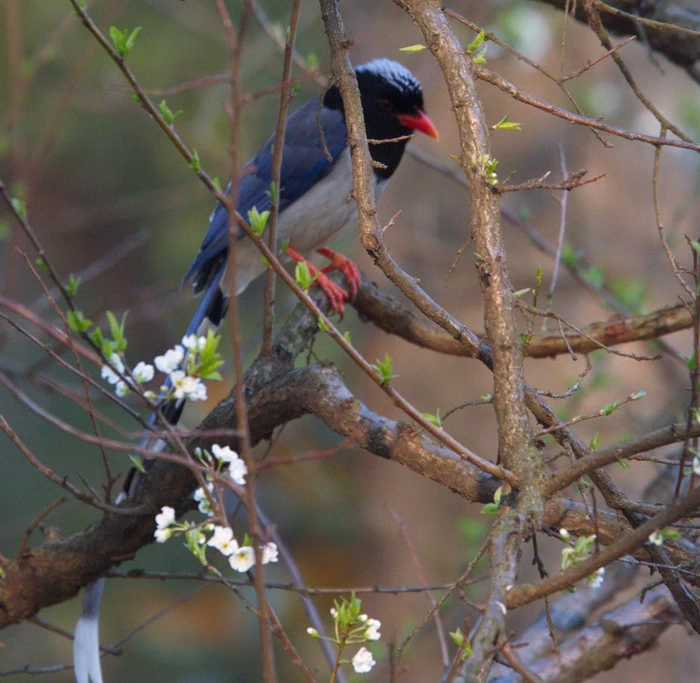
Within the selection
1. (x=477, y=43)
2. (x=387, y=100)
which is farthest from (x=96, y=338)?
→ (x=387, y=100)

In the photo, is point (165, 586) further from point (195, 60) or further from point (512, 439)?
point (512, 439)

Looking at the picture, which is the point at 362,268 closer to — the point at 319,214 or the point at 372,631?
the point at 319,214

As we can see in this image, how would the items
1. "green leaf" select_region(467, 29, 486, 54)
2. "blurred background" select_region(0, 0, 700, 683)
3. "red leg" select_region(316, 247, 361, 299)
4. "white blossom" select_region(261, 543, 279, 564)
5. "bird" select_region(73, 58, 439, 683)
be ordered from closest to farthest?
"white blossom" select_region(261, 543, 279, 564)
"green leaf" select_region(467, 29, 486, 54)
"red leg" select_region(316, 247, 361, 299)
"bird" select_region(73, 58, 439, 683)
"blurred background" select_region(0, 0, 700, 683)

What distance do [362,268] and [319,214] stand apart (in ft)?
9.04

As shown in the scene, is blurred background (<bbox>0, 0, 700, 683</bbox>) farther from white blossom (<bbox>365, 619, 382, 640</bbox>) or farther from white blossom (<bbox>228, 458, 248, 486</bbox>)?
white blossom (<bbox>228, 458, 248, 486</bbox>)

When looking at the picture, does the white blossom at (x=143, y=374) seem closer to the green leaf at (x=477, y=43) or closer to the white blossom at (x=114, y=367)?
the white blossom at (x=114, y=367)

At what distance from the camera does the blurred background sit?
19.8ft

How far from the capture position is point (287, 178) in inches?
164

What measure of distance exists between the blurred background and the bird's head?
1.28 m

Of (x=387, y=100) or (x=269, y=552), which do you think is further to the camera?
(x=387, y=100)

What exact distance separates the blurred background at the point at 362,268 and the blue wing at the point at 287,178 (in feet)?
5.05

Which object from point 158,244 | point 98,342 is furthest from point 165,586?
point 98,342

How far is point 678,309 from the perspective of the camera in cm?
281

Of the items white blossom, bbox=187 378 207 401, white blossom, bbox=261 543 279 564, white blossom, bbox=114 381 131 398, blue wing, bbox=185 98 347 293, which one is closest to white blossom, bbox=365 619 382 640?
white blossom, bbox=261 543 279 564
